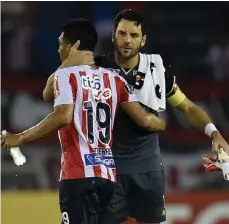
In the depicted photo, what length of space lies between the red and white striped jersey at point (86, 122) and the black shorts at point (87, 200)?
3 cm

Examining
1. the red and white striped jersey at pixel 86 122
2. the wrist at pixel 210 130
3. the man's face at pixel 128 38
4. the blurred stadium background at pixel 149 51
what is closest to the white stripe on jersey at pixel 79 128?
the red and white striped jersey at pixel 86 122

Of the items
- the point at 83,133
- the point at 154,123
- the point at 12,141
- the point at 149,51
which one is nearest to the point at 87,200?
the point at 83,133

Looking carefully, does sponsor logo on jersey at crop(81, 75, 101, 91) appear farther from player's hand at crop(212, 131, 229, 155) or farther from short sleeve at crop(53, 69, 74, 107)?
player's hand at crop(212, 131, 229, 155)

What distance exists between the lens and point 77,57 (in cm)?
332

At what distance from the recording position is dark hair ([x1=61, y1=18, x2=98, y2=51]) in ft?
11.0

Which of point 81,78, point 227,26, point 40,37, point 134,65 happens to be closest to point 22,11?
point 40,37

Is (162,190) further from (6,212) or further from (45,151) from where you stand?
(45,151)

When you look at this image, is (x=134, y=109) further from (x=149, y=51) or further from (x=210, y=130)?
(x=149, y=51)

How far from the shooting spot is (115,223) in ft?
11.2

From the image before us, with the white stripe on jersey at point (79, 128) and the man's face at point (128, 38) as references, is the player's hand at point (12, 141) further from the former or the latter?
the man's face at point (128, 38)

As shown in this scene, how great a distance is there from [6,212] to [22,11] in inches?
99.3

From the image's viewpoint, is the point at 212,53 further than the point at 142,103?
Yes

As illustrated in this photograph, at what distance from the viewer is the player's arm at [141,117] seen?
349cm

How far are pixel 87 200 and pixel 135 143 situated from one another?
0.66 metres
